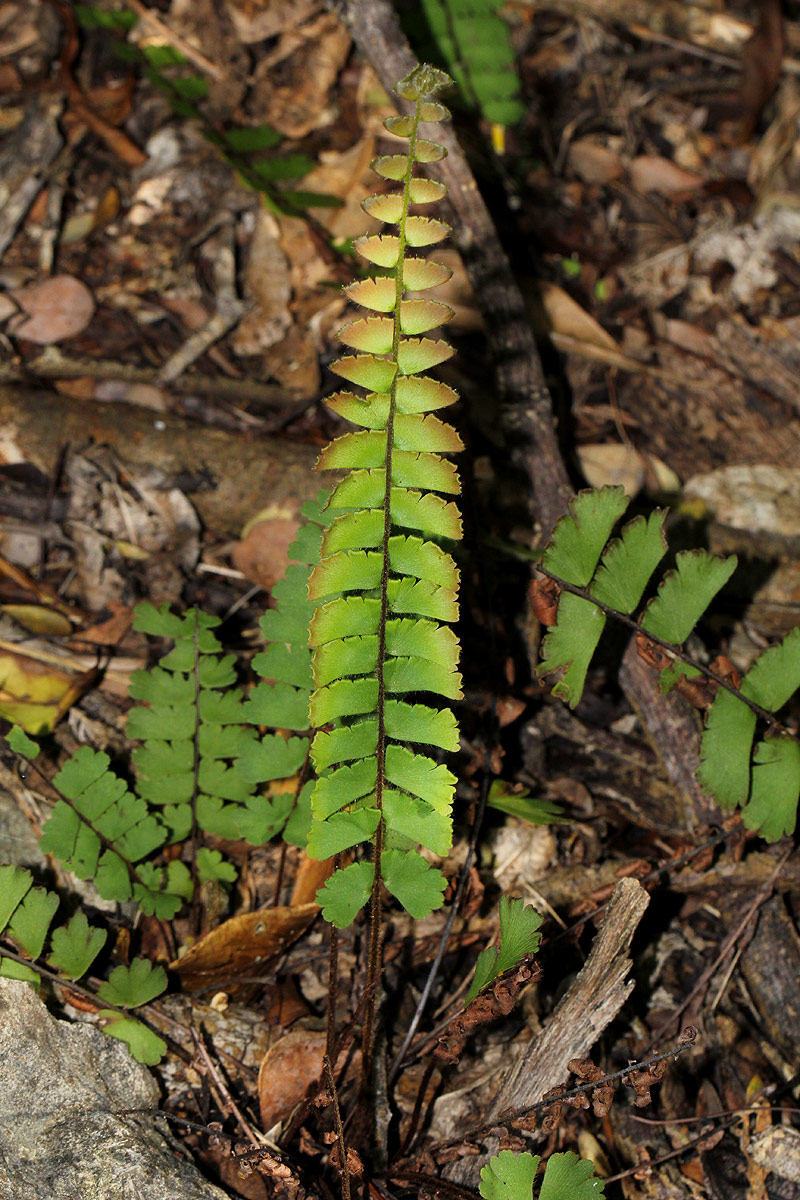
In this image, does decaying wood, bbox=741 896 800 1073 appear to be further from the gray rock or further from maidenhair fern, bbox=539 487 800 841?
the gray rock

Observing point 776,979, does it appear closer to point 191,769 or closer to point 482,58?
point 191,769

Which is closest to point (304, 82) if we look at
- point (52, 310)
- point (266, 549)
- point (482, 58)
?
point (482, 58)

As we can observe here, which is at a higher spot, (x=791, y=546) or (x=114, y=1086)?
(x=791, y=546)

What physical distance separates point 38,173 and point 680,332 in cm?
251

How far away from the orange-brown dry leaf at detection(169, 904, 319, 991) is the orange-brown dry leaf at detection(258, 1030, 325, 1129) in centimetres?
19

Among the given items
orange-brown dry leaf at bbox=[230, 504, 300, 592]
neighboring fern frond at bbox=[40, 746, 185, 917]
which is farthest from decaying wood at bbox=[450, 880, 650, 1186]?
orange-brown dry leaf at bbox=[230, 504, 300, 592]

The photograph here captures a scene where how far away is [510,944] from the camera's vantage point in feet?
5.32

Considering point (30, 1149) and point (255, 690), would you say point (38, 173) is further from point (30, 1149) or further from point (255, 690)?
point (30, 1149)

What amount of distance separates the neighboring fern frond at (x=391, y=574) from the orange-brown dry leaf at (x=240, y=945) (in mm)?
363

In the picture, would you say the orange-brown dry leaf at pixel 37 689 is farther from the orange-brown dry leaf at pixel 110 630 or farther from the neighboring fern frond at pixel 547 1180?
the neighboring fern frond at pixel 547 1180

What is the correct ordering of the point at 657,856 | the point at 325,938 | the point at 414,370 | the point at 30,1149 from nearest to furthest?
the point at 414,370 → the point at 30,1149 → the point at 325,938 → the point at 657,856

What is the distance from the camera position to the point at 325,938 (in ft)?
7.12

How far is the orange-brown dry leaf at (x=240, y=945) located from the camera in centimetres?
190

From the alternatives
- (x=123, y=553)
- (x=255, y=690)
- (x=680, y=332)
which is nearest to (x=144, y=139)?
(x=123, y=553)
